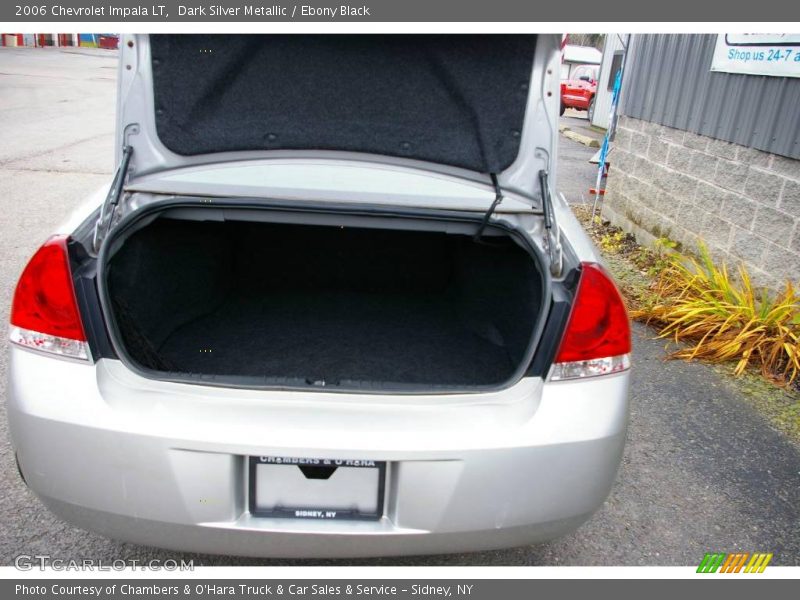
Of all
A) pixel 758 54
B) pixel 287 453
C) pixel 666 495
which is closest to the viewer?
pixel 287 453

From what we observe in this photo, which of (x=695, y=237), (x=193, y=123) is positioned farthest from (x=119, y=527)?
(x=695, y=237)

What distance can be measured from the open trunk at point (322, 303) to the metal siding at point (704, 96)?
253cm

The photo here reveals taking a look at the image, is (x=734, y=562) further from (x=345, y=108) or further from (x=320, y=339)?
(x=345, y=108)

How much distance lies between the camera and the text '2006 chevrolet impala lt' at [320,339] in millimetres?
1719

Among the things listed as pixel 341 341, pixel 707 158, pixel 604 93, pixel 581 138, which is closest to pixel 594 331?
pixel 341 341

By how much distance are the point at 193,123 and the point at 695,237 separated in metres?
4.35

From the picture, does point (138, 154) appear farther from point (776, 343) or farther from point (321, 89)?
point (776, 343)

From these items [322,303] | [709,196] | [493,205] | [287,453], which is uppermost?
[493,205]

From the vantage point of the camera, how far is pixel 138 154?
218cm

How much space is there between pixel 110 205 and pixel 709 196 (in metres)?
4.54

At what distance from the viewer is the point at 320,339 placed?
10.0 ft

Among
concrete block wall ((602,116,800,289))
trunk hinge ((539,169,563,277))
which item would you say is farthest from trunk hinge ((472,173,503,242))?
concrete block wall ((602,116,800,289))

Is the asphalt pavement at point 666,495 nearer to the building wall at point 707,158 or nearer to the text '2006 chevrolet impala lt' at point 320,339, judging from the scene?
the text '2006 chevrolet impala lt' at point 320,339
